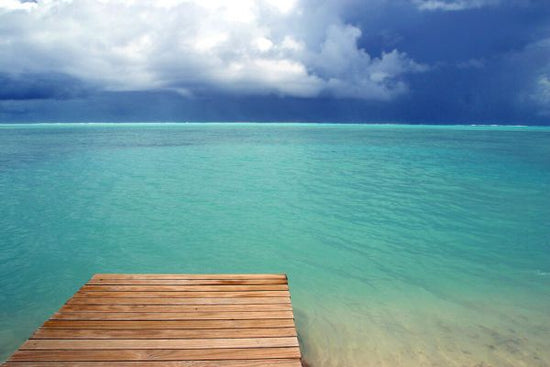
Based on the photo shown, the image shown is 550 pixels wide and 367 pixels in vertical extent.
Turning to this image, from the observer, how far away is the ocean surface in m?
6.07

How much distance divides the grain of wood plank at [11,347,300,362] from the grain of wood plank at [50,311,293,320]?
0.61m

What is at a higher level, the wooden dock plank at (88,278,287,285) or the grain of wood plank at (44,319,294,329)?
the wooden dock plank at (88,278,287,285)

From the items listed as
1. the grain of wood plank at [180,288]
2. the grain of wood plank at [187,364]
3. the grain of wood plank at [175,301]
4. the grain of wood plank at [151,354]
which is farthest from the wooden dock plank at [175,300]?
the grain of wood plank at [187,364]

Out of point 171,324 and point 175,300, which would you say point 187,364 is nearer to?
point 171,324

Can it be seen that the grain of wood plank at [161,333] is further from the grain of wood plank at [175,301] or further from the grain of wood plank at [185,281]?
the grain of wood plank at [185,281]

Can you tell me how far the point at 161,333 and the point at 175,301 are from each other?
766 mm

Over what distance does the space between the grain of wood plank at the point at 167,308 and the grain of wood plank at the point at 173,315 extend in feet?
0.26

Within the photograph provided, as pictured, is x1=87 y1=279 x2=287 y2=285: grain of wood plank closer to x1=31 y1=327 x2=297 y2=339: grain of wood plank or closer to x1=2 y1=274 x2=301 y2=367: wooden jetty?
x1=2 y1=274 x2=301 y2=367: wooden jetty

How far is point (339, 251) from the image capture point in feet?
33.4

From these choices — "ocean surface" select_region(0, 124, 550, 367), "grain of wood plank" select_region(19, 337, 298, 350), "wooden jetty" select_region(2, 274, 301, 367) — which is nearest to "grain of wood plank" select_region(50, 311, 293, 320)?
"wooden jetty" select_region(2, 274, 301, 367)

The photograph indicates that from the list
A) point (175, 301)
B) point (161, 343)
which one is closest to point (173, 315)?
point (175, 301)

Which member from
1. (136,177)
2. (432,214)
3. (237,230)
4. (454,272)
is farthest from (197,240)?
(136,177)

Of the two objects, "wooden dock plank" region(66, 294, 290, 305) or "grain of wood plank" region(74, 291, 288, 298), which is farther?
"grain of wood plank" region(74, 291, 288, 298)

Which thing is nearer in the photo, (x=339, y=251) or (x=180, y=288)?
(x=180, y=288)
